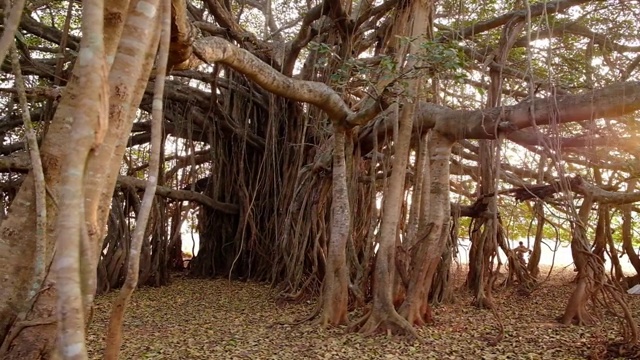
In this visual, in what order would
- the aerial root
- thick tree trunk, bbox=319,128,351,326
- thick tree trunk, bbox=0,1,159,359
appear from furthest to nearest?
thick tree trunk, bbox=319,128,351,326 → the aerial root → thick tree trunk, bbox=0,1,159,359

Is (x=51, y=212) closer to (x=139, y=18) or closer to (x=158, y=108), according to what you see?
(x=158, y=108)

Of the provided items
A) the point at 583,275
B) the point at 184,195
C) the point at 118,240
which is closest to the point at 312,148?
the point at 184,195

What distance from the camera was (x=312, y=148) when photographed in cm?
564

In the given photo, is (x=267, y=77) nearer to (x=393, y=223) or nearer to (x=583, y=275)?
(x=393, y=223)

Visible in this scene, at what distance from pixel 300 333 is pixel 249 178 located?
301cm

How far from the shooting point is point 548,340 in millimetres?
3379

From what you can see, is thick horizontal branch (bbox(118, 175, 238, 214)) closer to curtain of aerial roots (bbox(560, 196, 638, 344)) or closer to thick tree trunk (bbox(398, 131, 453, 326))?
thick tree trunk (bbox(398, 131, 453, 326))

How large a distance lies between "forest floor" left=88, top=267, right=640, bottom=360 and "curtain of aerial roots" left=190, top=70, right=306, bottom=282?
3.31ft

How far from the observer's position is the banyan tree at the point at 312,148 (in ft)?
6.27

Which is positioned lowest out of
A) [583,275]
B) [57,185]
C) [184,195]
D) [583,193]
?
[583,275]

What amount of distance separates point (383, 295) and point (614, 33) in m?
3.06

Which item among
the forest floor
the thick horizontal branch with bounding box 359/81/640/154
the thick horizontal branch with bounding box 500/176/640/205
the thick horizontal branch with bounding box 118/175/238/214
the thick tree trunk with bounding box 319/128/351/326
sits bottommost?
the forest floor

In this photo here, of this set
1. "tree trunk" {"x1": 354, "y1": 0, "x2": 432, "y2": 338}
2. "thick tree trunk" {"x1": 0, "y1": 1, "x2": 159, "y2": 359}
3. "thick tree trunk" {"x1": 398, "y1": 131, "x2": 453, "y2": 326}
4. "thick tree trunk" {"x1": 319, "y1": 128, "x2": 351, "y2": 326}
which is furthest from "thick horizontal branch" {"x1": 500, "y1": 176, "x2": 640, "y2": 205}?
"thick tree trunk" {"x1": 0, "y1": 1, "x2": 159, "y2": 359}

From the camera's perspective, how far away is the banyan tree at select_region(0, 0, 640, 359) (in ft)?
6.27
